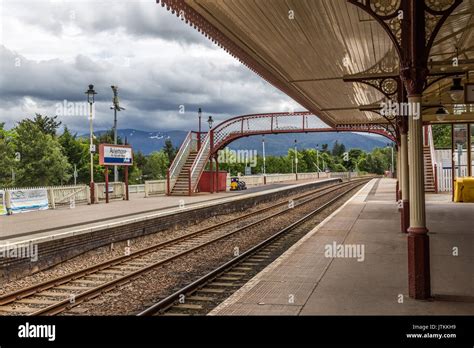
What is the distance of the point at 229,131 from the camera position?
3381 cm

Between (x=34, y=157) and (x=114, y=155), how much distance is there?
120 ft

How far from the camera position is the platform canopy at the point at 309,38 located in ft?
30.2

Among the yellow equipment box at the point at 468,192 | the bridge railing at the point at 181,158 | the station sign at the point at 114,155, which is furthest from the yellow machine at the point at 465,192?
the station sign at the point at 114,155

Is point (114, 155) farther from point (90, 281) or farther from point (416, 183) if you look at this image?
point (416, 183)

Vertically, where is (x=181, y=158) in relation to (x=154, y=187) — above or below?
above

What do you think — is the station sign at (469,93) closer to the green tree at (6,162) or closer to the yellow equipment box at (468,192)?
the yellow equipment box at (468,192)

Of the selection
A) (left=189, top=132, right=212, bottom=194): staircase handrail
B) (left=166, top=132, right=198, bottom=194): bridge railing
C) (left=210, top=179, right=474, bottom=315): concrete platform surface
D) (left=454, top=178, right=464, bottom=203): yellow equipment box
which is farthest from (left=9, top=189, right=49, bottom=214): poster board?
(left=454, top=178, right=464, bottom=203): yellow equipment box

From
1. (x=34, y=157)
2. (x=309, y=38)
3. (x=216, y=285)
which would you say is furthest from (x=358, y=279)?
(x=34, y=157)

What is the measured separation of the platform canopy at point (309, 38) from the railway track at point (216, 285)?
5203 millimetres

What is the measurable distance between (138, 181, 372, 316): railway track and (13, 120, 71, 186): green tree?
48549 mm

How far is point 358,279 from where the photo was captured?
7734 millimetres

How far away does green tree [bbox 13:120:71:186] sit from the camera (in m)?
55.4

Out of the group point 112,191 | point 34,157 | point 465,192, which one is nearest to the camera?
point 465,192

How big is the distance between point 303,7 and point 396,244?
6155 mm
